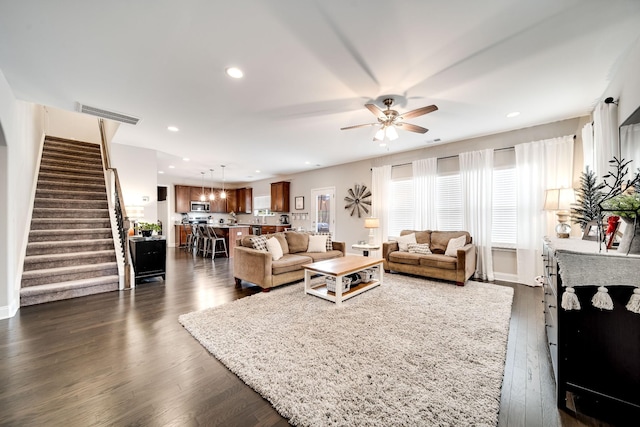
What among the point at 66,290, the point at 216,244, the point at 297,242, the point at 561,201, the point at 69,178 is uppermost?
the point at 69,178

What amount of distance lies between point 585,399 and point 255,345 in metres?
2.46

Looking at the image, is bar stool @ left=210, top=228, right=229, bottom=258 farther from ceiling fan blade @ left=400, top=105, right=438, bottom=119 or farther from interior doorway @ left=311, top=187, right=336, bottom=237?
ceiling fan blade @ left=400, top=105, right=438, bottom=119

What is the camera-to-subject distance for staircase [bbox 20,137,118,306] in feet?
11.8

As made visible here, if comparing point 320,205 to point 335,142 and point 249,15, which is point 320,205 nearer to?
point 335,142

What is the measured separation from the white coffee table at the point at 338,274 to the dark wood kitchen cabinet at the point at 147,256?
2.90 metres

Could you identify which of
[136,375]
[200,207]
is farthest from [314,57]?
[200,207]

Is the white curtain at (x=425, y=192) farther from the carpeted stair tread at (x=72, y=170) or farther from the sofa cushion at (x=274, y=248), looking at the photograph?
the carpeted stair tread at (x=72, y=170)

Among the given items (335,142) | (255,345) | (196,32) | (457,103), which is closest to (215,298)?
(255,345)

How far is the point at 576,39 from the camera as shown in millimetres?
2117

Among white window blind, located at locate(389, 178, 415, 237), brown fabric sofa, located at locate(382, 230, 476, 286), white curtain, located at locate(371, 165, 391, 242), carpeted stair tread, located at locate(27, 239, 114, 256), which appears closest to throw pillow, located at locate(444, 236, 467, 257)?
brown fabric sofa, located at locate(382, 230, 476, 286)

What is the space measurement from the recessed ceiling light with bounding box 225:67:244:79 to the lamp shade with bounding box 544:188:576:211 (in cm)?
454

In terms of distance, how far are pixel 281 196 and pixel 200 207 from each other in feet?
12.8

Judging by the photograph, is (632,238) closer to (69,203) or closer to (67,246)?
(67,246)

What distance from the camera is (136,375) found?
1.89 meters
